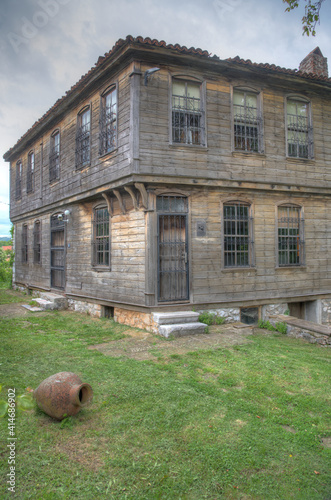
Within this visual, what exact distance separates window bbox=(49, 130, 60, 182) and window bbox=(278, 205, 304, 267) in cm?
882

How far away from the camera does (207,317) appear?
29.6 feet

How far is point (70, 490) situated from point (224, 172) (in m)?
8.30

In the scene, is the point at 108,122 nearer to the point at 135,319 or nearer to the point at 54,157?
the point at 54,157

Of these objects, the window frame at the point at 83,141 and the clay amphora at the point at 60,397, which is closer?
the clay amphora at the point at 60,397

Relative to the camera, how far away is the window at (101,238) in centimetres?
1041

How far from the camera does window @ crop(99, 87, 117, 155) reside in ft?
31.2

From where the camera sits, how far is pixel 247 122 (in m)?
9.92

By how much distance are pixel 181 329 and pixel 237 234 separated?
11.4 ft

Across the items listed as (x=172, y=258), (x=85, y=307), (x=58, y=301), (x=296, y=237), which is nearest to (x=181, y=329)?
(x=172, y=258)

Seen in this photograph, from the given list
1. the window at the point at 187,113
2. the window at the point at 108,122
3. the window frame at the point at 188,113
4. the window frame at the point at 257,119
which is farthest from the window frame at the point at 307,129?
the window at the point at 108,122

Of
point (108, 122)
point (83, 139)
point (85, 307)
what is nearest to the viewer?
point (108, 122)

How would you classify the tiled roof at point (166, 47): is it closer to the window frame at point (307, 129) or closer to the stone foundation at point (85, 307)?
the window frame at point (307, 129)

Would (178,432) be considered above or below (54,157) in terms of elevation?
below

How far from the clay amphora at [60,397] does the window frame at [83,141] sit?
8269 mm
